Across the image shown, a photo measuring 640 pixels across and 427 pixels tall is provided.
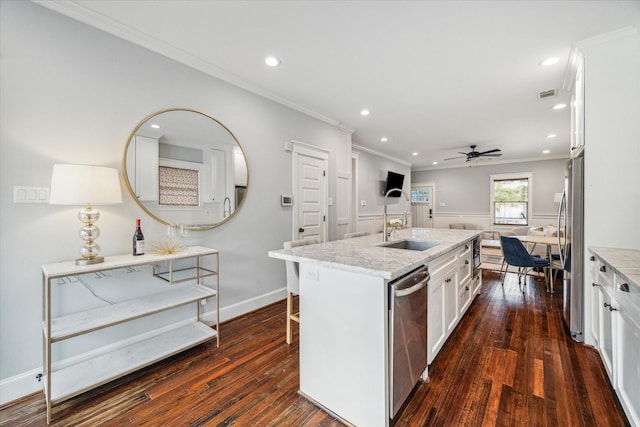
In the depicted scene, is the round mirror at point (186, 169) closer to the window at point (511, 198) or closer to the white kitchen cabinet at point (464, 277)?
the white kitchen cabinet at point (464, 277)

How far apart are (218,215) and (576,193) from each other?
337 centimetres

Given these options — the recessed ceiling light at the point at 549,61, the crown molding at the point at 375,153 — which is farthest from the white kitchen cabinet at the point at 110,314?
the crown molding at the point at 375,153

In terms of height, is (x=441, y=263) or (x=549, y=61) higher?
(x=549, y=61)

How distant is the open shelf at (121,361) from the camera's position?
1653mm

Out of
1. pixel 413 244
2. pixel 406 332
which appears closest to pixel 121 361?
pixel 406 332

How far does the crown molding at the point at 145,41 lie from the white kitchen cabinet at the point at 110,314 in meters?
1.79

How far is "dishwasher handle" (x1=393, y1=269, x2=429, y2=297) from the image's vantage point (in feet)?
4.56

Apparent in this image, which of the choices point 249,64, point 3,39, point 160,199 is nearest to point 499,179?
point 249,64

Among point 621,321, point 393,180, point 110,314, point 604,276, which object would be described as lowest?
point 110,314

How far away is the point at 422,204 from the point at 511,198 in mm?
2599

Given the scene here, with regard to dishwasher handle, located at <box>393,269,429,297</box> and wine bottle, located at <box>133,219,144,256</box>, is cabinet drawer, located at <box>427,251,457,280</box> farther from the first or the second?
wine bottle, located at <box>133,219,144,256</box>

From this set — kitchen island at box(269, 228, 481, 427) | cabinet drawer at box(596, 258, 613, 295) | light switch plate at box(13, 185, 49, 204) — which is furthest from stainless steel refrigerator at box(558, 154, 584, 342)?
light switch plate at box(13, 185, 49, 204)

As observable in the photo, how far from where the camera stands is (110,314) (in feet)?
6.17

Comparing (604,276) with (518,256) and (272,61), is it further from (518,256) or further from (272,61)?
(272,61)
